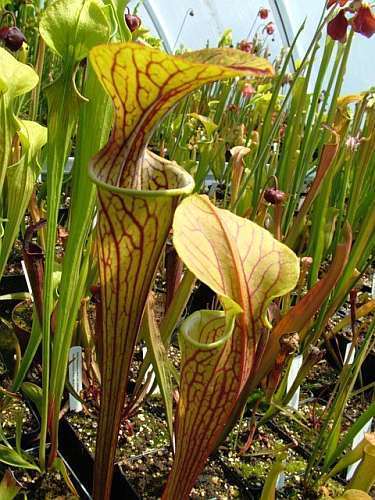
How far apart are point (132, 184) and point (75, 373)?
2.08 feet

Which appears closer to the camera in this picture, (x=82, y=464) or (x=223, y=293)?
(x=223, y=293)

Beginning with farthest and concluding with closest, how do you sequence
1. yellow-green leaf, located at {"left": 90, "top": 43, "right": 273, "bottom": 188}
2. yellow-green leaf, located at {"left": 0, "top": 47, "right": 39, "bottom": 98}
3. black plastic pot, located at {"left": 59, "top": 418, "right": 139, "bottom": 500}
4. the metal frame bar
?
the metal frame bar → black plastic pot, located at {"left": 59, "top": 418, "right": 139, "bottom": 500} → yellow-green leaf, located at {"left": 0, "top": 47, "right": 39, "bottom": 98} → yellow-green leaf, located at {"left": 90, "top": 43, "right": 273, "bottom": 188}

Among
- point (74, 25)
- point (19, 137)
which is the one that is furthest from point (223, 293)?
point (19, 137)

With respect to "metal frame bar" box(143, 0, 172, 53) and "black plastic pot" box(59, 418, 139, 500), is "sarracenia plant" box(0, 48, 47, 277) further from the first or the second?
"metal frame bar" box(143, 0, 172, 53)

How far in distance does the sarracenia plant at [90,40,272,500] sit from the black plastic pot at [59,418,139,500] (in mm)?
290

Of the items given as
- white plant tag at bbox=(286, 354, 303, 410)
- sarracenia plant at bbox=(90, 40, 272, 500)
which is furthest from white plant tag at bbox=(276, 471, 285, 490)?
sarracenia plant at bbox=(90, 40, 272, 500)

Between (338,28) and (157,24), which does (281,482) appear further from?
(157,24)

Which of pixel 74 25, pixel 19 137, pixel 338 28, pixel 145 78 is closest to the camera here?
pixel 145 78

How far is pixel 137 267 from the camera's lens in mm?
614

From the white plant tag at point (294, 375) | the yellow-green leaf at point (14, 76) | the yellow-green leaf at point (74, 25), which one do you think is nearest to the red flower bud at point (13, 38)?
the yellow-green leaf at point (14, 76)

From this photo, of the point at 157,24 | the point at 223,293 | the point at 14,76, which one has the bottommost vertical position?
the point at 223,293

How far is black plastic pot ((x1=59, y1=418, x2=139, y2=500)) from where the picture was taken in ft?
3.30

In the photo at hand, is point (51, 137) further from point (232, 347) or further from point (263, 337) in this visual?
point (263, 337)

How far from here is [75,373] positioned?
1140mm
